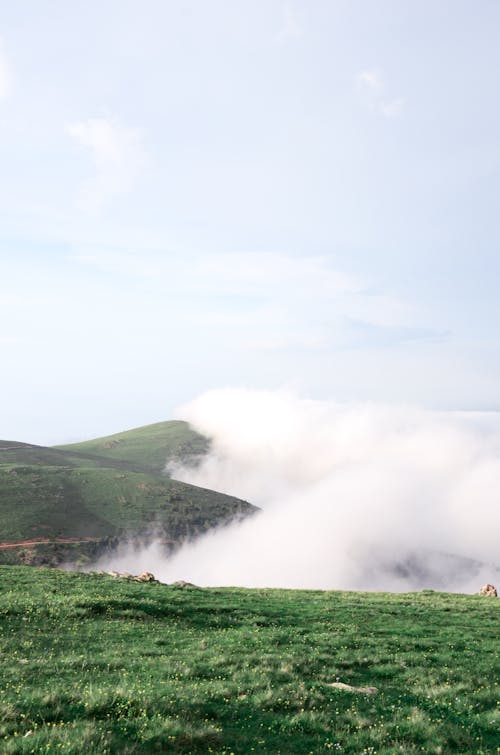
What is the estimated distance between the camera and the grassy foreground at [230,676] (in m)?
12.2

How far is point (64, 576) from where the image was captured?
40.6 metres

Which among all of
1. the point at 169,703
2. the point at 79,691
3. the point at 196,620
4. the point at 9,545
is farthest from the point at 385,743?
the point at 9,545

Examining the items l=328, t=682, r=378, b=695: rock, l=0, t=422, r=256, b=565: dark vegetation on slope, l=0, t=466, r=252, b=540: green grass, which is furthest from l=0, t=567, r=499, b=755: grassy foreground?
l=0, t=466, r=252, b=540: green grass

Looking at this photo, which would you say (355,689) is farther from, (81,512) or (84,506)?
Result: (84,506)

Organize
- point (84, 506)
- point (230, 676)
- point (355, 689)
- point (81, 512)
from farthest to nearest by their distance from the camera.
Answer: point (84, 506) → point (81, 512) → point (230, 676) → point (355, 689)

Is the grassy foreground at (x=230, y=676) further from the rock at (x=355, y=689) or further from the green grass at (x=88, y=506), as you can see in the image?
the green grass at (x=88, y=506)

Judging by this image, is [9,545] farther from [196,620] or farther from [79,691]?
[79,691]

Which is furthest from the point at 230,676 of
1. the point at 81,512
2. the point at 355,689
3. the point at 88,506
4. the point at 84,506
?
the point at 88,506

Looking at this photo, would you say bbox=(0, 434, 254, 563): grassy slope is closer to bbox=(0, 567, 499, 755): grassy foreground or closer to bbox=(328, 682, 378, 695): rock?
bbox=(0, 567, 499, 755): grassy foreground

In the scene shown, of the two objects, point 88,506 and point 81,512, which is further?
point 88,506

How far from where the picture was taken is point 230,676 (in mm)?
17656

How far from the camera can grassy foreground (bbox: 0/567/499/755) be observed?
12211 mm

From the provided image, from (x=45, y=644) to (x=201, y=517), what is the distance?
184270 millimetres

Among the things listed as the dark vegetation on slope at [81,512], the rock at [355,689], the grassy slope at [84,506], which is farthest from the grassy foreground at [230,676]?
the grassy slope at [84,506]
